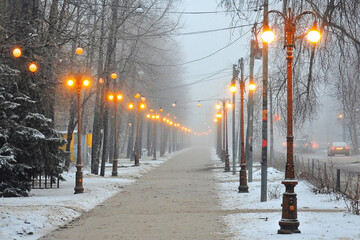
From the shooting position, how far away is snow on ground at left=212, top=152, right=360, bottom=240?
39.2 feet


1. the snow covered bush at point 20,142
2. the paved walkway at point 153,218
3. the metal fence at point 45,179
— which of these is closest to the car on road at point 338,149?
the paved walkway at point 153,218

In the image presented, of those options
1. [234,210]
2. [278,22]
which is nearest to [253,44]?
[278,22]

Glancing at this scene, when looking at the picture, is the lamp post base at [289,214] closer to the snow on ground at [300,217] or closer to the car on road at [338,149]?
the snow on ground at [300,217]

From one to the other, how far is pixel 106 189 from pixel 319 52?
1197cm

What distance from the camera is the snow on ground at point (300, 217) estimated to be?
39.2 ft

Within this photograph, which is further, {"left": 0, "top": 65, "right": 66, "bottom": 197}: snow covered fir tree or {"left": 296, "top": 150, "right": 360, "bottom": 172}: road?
{"left": 296, "top": 150, "right": 360, "bottom": 172}: road

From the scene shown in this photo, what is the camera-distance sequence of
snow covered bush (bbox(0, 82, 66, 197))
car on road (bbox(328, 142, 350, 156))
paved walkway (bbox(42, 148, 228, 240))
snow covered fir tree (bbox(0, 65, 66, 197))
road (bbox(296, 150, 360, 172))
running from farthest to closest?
car on road (bbox(328, 142, 350, 156)) → road (bbox(296, 150, 360, 172)) → snow covered bush (bbox(0, 82, 66, 197)) → snow covered fir tree (bbox(0, 65, 66, 197)) → paved walkway (bbox(42, 148, 228, 240))

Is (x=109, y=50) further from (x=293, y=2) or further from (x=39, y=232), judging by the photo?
(x=39, y=232)

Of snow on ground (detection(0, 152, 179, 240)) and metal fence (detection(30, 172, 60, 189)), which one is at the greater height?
metal fence (detection(30, 172, 60, 189))

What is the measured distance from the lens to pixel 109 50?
106 ft

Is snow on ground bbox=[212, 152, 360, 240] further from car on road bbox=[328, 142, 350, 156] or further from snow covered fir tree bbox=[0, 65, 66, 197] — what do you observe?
car on road bbox=[328, 142, 350, 156]

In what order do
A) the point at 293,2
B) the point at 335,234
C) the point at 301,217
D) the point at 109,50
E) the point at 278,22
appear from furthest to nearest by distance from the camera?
the point at 109,50 → the point at 278,22 → the point at 293,2 → the point at 301,217 → the point at 335,234

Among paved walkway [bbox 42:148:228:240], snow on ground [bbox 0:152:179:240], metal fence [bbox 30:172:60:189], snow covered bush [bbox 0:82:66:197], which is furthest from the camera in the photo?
metal fence [bbox 30:172:60:189]

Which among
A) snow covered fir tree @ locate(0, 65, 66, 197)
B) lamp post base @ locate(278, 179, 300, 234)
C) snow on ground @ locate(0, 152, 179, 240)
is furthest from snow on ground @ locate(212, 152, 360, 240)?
snow covered fir tree @ locate(0, 65, 66, 197)
